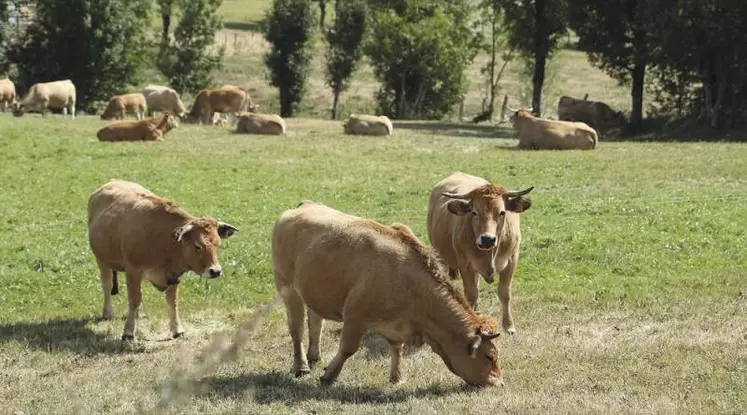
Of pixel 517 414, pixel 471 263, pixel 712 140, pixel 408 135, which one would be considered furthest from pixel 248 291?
pixel 712 140

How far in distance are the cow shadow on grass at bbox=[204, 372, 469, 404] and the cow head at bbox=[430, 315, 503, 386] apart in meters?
0.21

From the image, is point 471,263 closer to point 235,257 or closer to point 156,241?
point 156,241

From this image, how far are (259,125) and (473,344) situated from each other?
1314 inches

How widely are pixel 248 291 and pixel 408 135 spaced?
90.5 feet

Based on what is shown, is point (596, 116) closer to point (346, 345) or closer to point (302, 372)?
point (302, 372)

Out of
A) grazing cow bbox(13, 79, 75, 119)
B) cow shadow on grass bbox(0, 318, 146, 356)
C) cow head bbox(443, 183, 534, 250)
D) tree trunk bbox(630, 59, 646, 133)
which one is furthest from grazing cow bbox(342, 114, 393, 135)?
cow head bbox(443, 183, 534, 250)

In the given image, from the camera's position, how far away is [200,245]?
13.4 metres

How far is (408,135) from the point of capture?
144 ft

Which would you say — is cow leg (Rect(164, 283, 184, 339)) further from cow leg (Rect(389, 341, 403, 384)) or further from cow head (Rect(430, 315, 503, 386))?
cow head (Rect(430, 315, 503, 386))

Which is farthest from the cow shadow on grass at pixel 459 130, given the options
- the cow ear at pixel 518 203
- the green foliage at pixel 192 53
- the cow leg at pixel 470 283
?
the cow ear at pixel 518 203

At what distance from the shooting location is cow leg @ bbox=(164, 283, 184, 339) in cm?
1404

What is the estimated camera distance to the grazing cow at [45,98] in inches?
1865

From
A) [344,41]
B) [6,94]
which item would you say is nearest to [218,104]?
[6,94]

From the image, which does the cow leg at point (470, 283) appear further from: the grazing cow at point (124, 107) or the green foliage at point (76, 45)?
the green foliage at point (76, 45)
